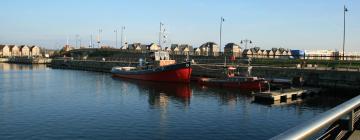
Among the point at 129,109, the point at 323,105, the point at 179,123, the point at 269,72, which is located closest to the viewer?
the point at 179,123

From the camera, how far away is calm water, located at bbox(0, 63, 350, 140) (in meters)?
24.0

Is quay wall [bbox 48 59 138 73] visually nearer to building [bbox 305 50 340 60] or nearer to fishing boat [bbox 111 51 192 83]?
fishing boat [bbox 111 51 192 83]

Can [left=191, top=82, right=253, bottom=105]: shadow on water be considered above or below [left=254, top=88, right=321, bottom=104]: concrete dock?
below

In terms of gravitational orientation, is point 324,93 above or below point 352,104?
below

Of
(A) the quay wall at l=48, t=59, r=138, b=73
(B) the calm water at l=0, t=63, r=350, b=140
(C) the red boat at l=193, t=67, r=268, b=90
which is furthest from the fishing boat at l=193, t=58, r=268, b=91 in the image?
(A) the quay wall at l=48, t=59, r=138, b=73

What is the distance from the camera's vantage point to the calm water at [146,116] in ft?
78.6

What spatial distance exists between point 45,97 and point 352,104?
40.9 metres

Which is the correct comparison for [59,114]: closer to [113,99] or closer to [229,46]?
[113,99]

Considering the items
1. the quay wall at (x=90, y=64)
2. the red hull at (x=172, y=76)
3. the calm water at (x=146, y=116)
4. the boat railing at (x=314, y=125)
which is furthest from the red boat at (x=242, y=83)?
the quay wall at (x=90, y=64)

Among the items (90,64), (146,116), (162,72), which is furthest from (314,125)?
(90,64)

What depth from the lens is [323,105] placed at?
3762 centimetres

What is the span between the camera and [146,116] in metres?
30.7

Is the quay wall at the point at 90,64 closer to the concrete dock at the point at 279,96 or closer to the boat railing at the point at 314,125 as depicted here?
the concrete dock at the point at 279,96

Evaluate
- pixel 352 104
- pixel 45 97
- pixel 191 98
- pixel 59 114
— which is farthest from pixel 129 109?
pixel 352 104
